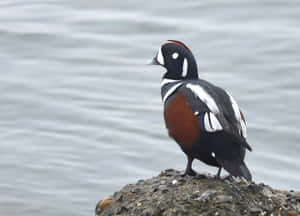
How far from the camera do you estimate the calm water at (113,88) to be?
12.4 meters

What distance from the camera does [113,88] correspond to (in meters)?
15.5

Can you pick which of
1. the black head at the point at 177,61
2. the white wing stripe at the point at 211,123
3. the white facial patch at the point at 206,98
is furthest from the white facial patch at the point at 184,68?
the white wing stripe at the point at 211,123

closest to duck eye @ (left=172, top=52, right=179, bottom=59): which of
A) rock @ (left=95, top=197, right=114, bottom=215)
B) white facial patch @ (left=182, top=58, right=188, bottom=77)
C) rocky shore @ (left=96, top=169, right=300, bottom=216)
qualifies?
white facial patch @ (left=182, top=58, right=188, bottom=77)

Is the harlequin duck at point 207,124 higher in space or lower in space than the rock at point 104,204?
higher

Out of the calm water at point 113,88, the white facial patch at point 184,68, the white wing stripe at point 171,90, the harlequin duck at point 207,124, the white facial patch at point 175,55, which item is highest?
the white facial patch at point 175,55

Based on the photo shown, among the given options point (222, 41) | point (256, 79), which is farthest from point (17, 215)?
point (222, 41)

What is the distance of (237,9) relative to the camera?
1939cm

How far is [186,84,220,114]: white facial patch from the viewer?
7277 mm

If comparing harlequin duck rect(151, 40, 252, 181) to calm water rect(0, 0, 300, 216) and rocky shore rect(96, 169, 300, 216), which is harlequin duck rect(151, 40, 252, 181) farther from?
calm water rect(0, 0, 300, 216)

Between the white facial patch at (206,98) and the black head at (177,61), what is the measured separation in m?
0.42

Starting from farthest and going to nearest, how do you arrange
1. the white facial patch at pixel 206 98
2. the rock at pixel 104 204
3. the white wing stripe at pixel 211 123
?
1. the rock at pixel 104 204
2. the white facial patch at pixel 206 98
3. the white wing stripe at pixel 211 123

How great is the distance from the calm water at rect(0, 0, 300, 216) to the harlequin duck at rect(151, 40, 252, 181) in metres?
4.20

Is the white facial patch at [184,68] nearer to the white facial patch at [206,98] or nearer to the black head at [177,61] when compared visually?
the black head at [177,61]

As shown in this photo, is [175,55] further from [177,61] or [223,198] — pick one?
[223,198]
